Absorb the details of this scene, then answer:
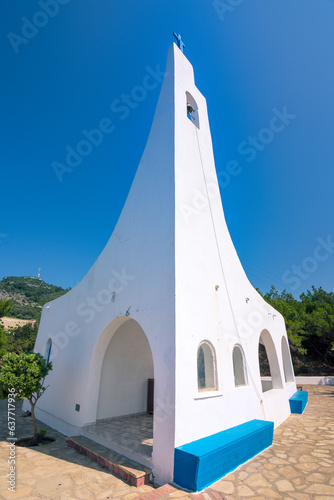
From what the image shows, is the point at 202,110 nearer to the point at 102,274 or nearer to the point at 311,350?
the point at 102,274

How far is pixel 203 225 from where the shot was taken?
19.6 feet

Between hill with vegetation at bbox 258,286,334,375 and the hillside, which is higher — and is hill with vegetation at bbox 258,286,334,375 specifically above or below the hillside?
below

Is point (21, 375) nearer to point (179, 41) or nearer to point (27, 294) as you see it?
point (179, 41)

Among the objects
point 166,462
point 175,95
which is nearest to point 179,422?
point 166,462

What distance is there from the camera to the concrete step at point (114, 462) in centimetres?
382

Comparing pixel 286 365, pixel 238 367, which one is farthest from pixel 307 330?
pixel 238 367

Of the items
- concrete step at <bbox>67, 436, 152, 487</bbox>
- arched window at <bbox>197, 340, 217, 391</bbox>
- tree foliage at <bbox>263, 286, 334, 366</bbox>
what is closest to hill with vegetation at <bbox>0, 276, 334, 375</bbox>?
tree foliage at <bbox>263, 286, 334, 366</bbox>

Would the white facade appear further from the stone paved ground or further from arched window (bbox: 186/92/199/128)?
the stone paved ground

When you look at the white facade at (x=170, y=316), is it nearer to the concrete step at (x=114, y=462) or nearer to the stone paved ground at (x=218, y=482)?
the concrete step at (x=114, y=462)

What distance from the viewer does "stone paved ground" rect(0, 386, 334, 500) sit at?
3475mm

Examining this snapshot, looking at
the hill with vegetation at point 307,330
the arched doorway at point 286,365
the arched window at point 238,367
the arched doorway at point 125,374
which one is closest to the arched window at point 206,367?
the arched window at point 238,367

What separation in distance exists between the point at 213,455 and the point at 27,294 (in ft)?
281

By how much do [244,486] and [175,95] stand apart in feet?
26.1

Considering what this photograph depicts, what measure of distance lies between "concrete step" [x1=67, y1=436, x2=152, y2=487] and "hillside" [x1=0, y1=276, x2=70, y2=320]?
5321 centimetres
